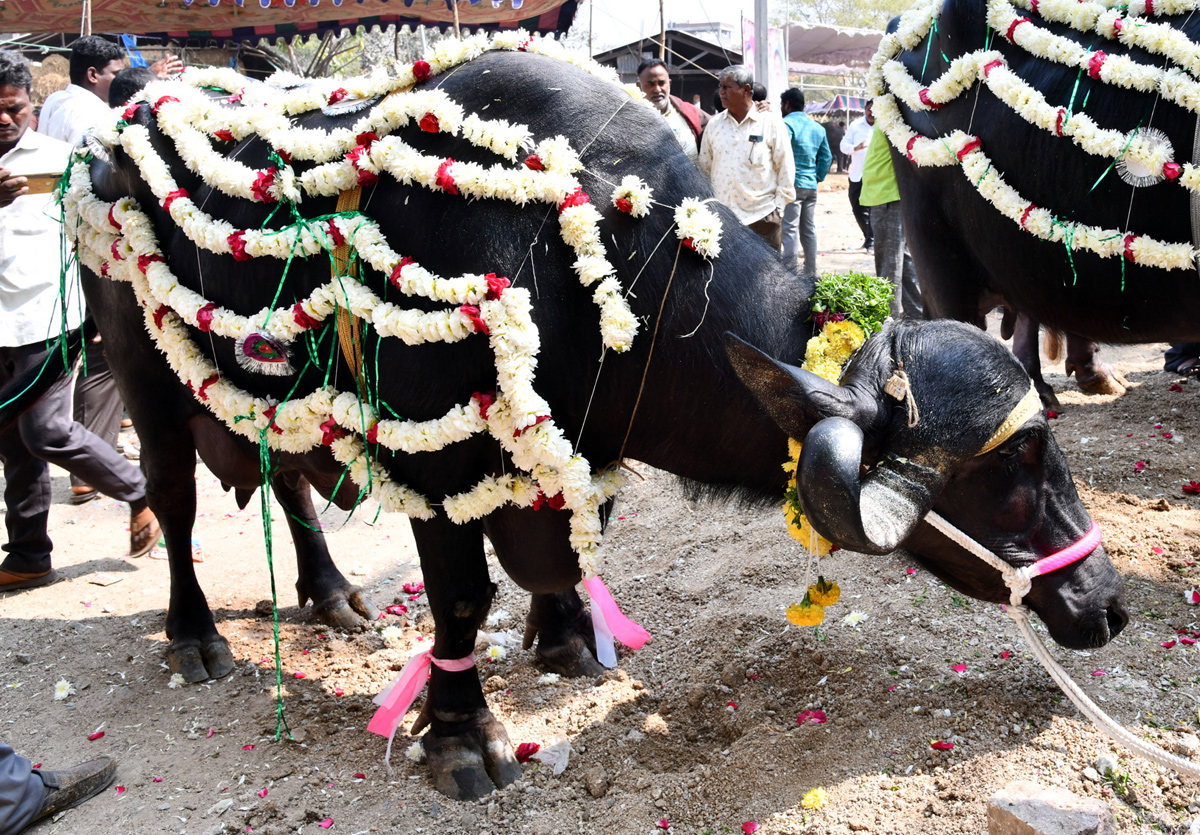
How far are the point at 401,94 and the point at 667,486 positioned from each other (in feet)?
10.6

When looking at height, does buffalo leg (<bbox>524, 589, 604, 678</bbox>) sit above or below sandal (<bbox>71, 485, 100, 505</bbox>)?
above

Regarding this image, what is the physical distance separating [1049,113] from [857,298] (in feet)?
5.11

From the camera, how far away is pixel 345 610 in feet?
13.8

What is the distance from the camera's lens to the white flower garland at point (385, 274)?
2.58 m

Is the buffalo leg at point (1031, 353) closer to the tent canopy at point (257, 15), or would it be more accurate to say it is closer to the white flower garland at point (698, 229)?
the white flower garland at point (698, 229)

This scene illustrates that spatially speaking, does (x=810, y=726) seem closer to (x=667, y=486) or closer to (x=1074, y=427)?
(x=667, y=486)

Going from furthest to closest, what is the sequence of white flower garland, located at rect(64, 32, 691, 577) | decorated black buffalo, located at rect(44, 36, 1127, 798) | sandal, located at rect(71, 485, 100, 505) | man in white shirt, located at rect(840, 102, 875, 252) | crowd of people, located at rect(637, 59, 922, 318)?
man in white shirt, located at rect(840, 102, 875, 252) < crowd of people, located at rect(637, 59, 922, 318) < sandal, located at rect(71, 485, 100, 505) < white flower garland, located at rect(64, 32, 691, 577) < decorated black buffalo, located at rect(44, 36, 1127, 798)

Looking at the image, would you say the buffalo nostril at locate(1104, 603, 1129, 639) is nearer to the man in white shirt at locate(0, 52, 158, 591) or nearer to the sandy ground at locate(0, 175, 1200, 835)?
the sandy ground at locate(0, 175, 1200, 835)

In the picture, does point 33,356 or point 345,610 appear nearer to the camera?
point 345,610

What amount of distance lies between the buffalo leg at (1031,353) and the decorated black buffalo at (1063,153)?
1713mm

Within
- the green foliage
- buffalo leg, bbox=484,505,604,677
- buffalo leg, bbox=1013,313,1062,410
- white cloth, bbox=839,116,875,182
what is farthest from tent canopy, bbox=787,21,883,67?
buffalo leg, bbox=484,505,604,677

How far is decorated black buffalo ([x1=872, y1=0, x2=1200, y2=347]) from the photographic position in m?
3.34

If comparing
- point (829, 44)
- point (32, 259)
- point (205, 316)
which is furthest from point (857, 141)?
point (829, 44)

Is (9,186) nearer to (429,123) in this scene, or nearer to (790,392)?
(429,123)
